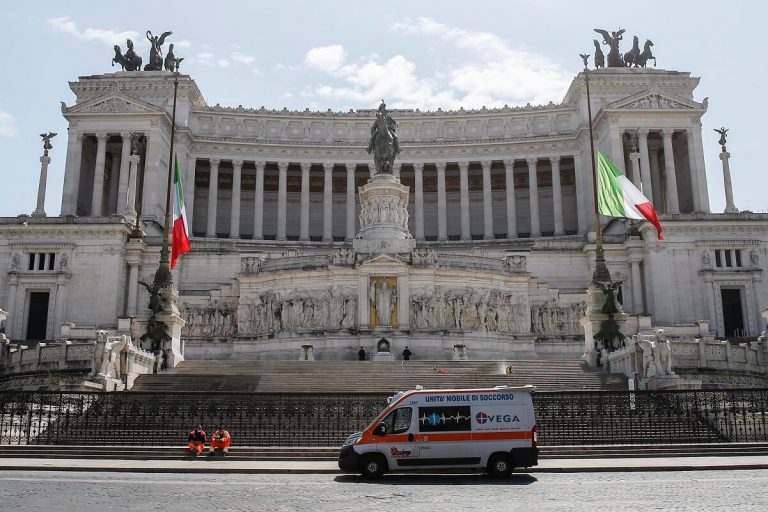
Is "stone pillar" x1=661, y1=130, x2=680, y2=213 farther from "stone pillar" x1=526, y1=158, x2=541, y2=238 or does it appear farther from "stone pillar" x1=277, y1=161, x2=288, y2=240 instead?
"stone pillar" x1=277, y1=161, x2=288, y2=240

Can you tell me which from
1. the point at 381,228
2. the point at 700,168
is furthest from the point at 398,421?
the point at 700,168

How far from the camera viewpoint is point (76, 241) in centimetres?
6081

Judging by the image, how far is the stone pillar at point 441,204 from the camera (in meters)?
82.6

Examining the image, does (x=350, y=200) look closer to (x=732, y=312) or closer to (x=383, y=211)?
(x=383, y=211)

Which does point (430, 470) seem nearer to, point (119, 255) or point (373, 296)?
point (373, 296)

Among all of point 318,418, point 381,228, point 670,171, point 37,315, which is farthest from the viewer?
point 670,171

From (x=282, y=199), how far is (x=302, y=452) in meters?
62.4

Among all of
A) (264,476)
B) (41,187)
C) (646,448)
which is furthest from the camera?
(41,187)

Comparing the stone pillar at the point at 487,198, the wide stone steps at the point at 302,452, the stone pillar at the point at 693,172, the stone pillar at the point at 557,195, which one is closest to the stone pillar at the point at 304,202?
the stone pillar at the point at 487,198

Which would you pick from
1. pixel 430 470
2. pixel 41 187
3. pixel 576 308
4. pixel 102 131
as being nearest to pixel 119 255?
pixel 41 187

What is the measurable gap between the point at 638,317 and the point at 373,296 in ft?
50.1

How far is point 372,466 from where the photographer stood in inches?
731

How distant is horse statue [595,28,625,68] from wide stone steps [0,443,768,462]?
68.6 metres

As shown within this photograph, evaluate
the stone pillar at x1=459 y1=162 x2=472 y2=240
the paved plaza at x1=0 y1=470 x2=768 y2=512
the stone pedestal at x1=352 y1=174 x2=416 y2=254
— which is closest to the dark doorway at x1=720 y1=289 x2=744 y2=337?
the stone pedestal at x1=352 y1=174 x2=416 y2=254
